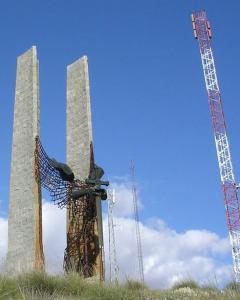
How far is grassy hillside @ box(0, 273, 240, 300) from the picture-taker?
325 inches

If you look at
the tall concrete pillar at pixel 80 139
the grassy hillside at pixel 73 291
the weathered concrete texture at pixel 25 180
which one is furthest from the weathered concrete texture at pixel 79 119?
the grassy hillside at pixel 73 291

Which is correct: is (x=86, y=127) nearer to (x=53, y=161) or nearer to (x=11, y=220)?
(x=53, y=161)

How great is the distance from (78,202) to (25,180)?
7.06ft

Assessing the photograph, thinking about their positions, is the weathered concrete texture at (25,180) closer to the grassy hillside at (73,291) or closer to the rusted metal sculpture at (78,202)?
the rusted metal sculpture at (78,202)

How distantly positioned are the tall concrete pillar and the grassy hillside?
812 centimetres

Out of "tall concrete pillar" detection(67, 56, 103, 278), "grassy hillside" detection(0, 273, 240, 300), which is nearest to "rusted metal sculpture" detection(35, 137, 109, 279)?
"tall concrete pillar" detection(67, 56, 103, 278)

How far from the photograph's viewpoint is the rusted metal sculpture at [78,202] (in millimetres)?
19109

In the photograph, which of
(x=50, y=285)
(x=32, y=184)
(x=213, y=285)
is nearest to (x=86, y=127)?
(x=32, y=184)

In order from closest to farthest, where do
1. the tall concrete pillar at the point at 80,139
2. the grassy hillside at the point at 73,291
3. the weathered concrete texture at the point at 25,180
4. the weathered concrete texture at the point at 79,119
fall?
the grassy hillside at the point at 73,291, the weathered concrete texture at the point at 25,180, the tall concrete pillar at the point at 80,139, the weathered concrete texture at the point at 79,119

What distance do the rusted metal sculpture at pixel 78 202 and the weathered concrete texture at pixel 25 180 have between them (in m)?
0.46

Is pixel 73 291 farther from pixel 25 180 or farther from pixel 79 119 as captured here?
pixel 79 119

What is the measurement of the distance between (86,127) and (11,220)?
457 cm

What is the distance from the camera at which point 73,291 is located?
398 inches

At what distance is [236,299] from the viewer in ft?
24.8
